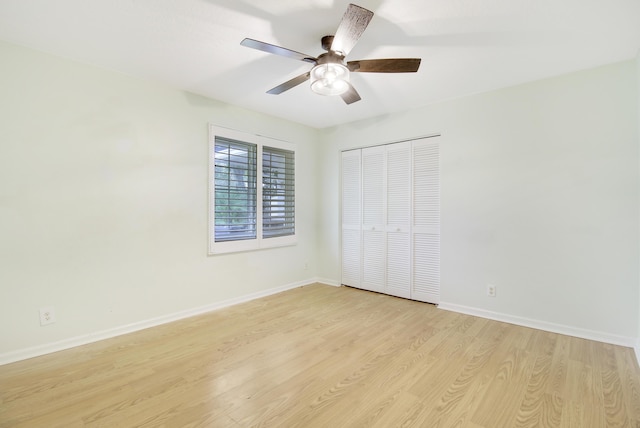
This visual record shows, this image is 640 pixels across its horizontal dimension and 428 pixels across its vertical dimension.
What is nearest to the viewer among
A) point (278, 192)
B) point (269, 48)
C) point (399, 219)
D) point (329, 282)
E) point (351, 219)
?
point (269, 48)

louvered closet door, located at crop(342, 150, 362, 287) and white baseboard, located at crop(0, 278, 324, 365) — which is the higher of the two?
louvered closet door, located at crop(342, 150, 362, 287)

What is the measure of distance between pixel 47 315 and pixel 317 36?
3033mm

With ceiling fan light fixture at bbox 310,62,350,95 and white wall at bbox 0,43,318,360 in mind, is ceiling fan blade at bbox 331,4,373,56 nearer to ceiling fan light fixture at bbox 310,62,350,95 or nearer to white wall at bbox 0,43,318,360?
ceiling fan light fixture at bbox 310,62,350,95

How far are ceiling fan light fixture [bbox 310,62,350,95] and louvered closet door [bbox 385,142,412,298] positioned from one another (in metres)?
1.78

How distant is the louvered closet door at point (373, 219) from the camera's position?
4.02 metres

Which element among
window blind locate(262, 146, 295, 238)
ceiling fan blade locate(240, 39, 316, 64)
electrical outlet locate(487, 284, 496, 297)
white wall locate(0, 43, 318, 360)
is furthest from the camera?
window blind locate(262, 146, 295, 238)

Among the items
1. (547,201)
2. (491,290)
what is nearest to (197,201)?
(491,290)

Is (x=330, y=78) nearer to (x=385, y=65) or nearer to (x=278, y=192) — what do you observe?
(x=385, y=65)

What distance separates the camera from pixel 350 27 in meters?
1.71

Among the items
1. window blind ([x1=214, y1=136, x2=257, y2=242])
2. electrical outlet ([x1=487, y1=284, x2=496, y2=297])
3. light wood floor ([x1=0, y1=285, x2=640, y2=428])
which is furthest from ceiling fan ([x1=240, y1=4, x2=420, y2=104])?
electrical outlet ([x1=487, y1=284, x2=496, y2=297])

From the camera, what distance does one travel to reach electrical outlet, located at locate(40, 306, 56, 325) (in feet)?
7.68

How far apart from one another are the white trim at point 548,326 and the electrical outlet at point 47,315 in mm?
3734

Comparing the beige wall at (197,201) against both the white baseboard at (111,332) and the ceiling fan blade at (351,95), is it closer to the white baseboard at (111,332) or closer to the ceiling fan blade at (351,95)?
the white baseboard at (111,332)

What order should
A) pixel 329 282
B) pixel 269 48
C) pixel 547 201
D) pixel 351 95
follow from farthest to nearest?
1. pixel 329 282
2. pixel 547 201
3. pixel 351 95
4. pixel 269 48
